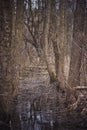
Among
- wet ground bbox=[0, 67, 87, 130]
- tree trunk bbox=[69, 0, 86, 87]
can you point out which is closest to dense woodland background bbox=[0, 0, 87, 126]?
tree trunk bbox=[69, 0, 86, 87]

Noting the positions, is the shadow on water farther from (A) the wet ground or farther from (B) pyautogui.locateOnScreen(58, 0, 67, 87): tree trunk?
(B) pyautogui.locateOnScreen(58, 0, 67, 87): tree trunk

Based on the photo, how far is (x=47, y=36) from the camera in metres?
16.4

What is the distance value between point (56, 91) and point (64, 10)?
128 inches

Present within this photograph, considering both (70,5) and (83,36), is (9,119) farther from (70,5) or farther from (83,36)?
(70,5)

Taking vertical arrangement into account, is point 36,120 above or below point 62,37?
below

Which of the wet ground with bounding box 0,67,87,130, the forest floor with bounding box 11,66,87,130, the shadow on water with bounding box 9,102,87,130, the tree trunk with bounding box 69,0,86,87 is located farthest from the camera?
the tree trunk with bounding box 69,0,86,87

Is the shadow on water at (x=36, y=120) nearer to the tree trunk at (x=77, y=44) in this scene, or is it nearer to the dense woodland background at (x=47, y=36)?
the dense woodland background at (x=47, y=36)

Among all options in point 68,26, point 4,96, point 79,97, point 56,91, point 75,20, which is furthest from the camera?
point 68,26

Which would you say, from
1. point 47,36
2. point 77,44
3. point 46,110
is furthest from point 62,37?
point 46,110

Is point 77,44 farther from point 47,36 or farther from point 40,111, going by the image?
point 40,111

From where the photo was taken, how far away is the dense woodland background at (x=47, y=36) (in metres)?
10.3

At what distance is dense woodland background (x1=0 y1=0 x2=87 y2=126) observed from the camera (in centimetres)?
1030

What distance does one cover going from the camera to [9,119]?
9.70 meters

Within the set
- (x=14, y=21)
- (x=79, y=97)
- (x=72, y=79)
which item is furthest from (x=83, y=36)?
(x=14, y=21)
